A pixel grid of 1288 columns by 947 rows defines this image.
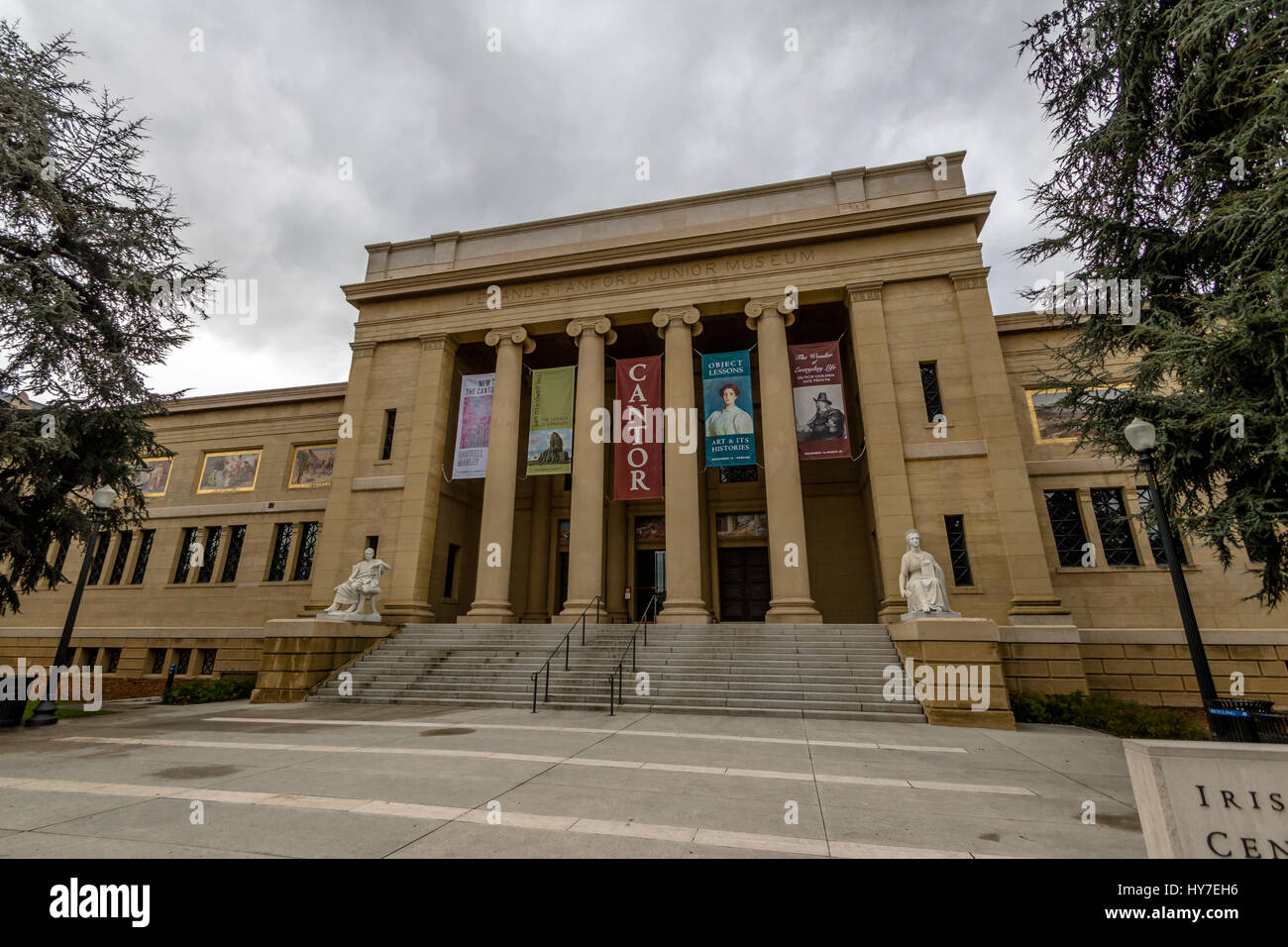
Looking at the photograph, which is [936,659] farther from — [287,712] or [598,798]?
[287,712]

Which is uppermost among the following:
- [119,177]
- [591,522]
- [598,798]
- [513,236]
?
[513,236]

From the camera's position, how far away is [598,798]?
17.6 feet

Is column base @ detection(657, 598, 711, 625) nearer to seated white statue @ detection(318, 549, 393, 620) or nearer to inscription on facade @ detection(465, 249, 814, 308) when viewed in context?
seated white statue @ detection(318, 549, 393, 620)

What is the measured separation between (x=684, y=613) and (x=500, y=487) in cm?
840

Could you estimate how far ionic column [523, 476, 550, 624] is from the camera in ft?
83.0

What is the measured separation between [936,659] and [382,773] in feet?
34.3

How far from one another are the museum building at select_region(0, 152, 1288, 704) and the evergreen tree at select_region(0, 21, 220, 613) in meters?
5.50

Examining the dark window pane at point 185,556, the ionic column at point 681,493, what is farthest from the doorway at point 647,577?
the dark window pane at point 185,556

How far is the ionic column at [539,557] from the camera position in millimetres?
25312

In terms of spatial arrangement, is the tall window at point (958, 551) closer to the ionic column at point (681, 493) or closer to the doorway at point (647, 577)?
the ionic column at point (681, 493)

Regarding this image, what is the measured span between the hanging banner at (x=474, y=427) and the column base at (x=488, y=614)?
4.82m

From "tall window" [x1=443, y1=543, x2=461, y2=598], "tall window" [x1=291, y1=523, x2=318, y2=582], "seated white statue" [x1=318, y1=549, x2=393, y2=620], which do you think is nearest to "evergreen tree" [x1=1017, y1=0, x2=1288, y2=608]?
"seated white statue" [x1=318, y1=549, x2=393, y2=620]

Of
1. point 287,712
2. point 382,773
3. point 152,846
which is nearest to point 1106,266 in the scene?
point 382,773

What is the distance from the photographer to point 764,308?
20.8 metres
